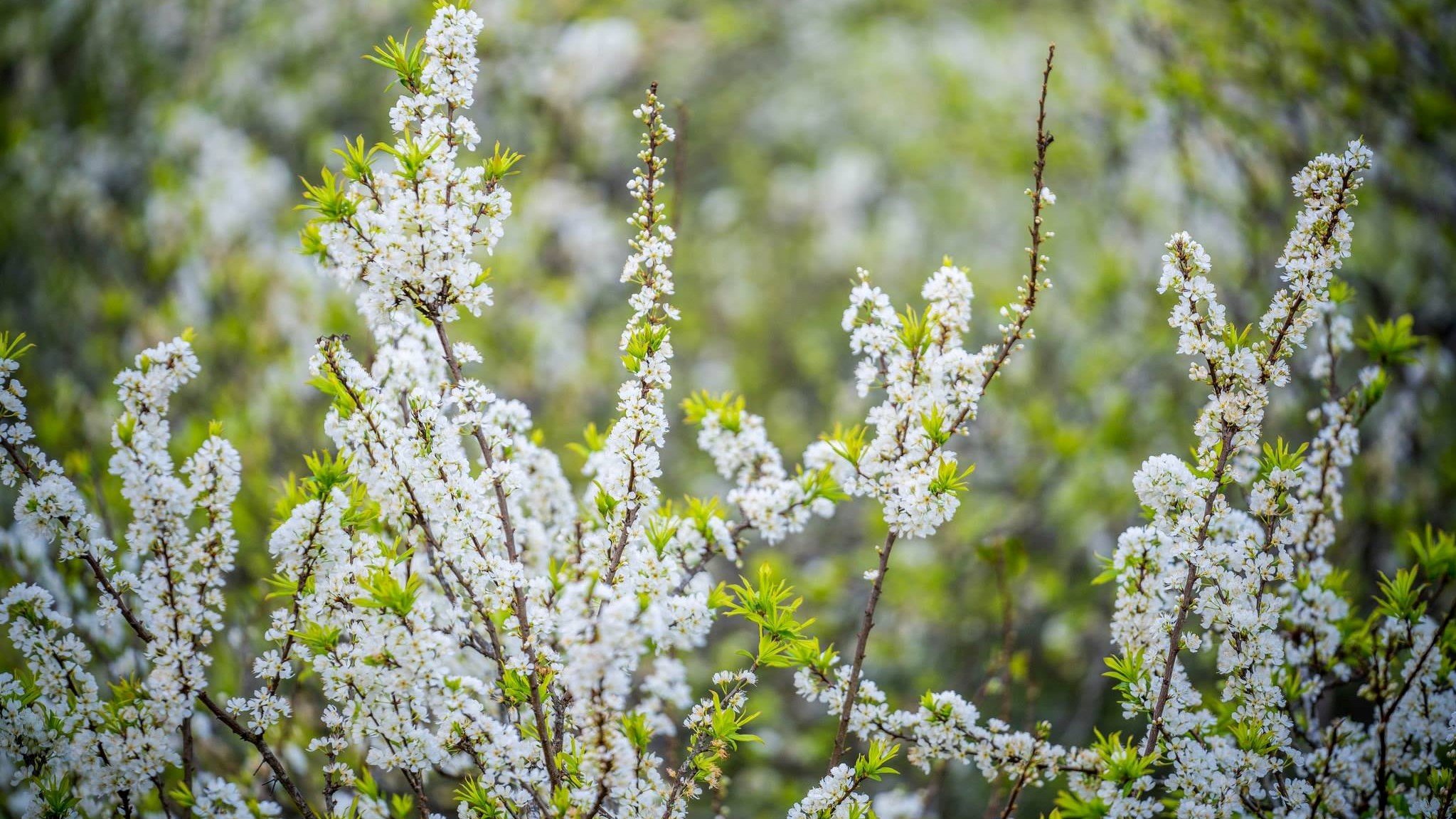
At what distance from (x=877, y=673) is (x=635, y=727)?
187 inches

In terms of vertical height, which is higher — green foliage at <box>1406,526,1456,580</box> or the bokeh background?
the bokeh background

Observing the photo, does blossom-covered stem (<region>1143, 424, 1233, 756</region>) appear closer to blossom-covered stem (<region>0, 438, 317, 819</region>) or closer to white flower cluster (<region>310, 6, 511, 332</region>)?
white flower cluster (<region>310, 6, 511, 332</region>)

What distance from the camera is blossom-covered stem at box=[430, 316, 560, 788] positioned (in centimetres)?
209

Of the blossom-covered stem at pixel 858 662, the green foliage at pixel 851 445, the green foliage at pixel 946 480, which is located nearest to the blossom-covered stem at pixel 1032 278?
the green foliage at pixel 946 480

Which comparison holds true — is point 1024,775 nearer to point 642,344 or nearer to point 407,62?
point 642,344

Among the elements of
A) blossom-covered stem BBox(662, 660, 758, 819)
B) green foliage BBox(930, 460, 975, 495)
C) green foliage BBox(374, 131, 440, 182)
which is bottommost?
blossom-covered stem BBox(662, 660, 758, 819)

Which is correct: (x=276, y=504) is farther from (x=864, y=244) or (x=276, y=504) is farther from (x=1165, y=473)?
(x=864, y=244)

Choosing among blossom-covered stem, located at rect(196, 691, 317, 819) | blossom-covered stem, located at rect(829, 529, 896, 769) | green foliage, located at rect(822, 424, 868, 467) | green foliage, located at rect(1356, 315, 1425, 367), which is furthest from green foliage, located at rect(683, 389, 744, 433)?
green foliage, located at rect(1356, 315, 1425, 367)

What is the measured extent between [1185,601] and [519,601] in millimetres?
1648

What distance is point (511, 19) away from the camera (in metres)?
6.94

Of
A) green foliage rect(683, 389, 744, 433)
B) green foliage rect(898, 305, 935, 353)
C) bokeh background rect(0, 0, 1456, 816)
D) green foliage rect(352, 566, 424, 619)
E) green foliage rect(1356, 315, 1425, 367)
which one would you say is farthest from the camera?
bokeh background rect(0, 0, 1456, 816)

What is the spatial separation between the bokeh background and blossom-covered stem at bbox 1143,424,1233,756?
102 cm

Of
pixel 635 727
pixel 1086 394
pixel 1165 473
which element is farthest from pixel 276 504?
pixel 1086 394

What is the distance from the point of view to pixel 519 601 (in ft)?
7.19
